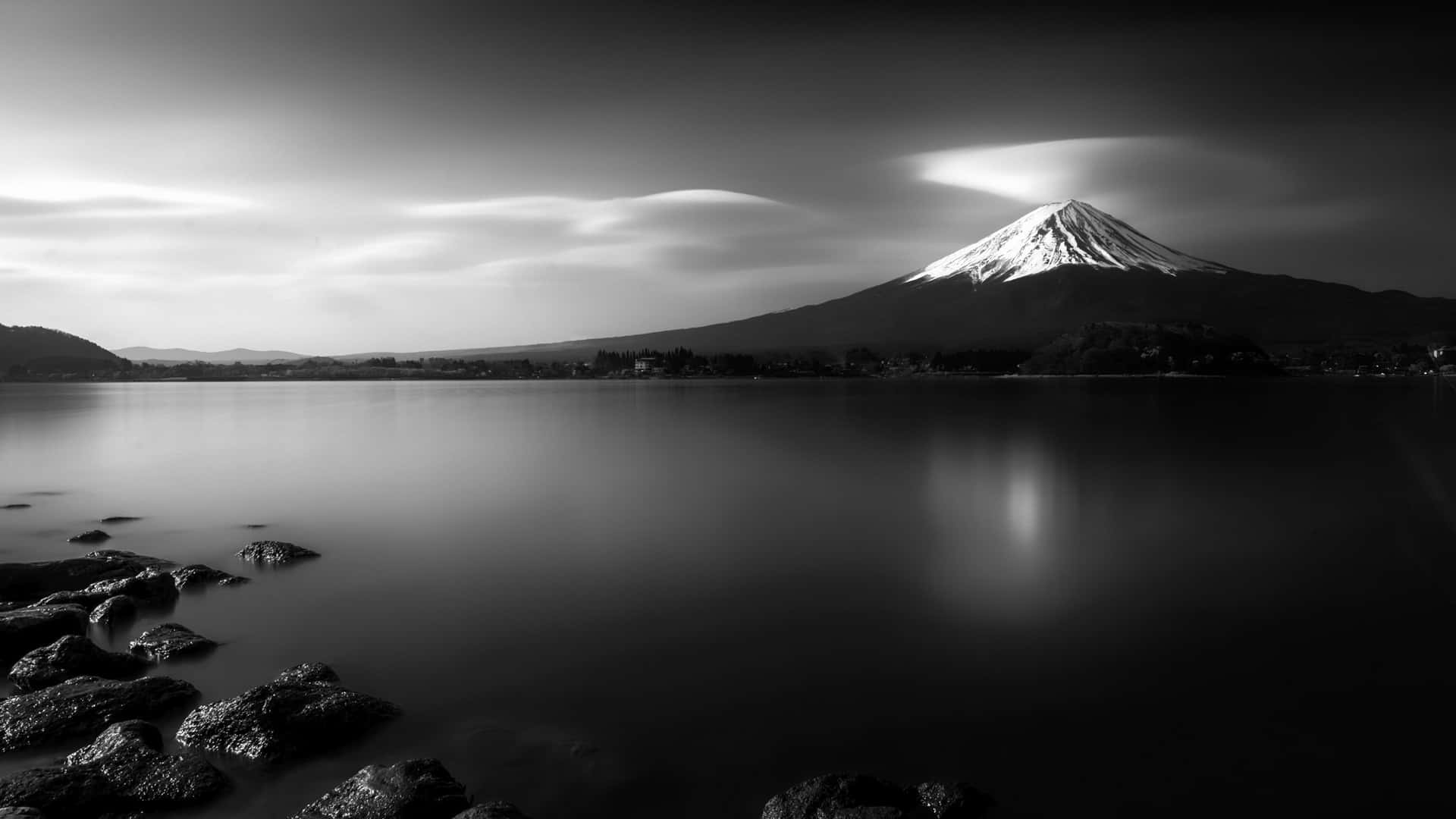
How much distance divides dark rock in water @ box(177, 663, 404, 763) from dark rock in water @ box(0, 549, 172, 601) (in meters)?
5.93

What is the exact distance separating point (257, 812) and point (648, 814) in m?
2.72

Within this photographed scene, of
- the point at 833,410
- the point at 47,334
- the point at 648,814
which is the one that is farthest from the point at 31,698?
the point at 47,334

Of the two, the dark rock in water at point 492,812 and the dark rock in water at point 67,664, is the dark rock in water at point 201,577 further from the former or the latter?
the dark rock in water at point 492,812

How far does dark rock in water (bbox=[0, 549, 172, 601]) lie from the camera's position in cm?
1059

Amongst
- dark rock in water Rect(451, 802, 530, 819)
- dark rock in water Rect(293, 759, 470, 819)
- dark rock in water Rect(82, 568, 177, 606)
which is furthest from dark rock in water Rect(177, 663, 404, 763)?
dark rock in water Rect(82, 568, 177, 606)

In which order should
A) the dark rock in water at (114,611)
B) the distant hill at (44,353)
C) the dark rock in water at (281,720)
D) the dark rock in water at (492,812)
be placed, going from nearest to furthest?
the dark rock in water at (492,812) → the dark rock in water at (281,720) → the dark rock in water at (114,611) → the distant hill at (44,353)

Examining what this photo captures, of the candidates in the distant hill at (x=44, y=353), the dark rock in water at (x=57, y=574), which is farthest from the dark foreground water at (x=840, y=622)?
the distant hill at (x=44, y=353)

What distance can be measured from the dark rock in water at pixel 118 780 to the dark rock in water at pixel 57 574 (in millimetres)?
6223

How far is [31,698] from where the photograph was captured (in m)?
6.86

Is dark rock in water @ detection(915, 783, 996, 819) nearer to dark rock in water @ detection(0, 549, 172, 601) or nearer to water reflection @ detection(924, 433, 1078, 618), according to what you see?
water reflection @ detection(924, 433, 1078, 618)

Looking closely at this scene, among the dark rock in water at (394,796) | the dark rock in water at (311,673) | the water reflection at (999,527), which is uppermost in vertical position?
the dark rock in water at (394,796)

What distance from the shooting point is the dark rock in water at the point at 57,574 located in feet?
34.7

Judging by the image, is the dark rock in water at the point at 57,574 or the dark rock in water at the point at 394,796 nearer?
the dark rock in water at the point at 394,796

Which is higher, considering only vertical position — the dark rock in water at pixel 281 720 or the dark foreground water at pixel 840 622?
the dark rock in water at pixel 281 720
